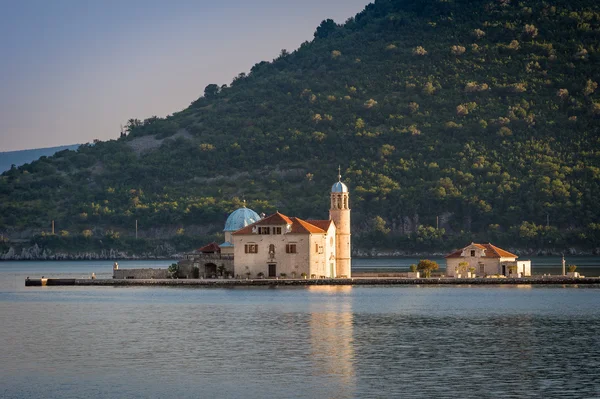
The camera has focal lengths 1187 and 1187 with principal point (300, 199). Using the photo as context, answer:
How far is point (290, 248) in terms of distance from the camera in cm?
10875

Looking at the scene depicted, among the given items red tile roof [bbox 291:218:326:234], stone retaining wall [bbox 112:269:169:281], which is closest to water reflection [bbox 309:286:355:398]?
red tile roof [bbox 291:218:326:234]

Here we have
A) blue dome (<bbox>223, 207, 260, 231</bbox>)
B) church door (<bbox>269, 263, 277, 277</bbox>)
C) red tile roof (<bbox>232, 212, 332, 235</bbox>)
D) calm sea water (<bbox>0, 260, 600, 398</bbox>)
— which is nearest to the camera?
calm sea water (<bbox>0, 260, 600, 398</bbox>)

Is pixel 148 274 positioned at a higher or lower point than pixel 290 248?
lower

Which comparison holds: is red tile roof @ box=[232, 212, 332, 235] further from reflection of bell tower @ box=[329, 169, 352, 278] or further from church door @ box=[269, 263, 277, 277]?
church door @ box=[269, 263, 277, 277]

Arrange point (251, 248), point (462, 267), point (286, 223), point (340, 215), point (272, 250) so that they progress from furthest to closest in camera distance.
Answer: point (462, 267) → point (340, 215) → point (251, 248) → point (272, 250) → point (286, 223)

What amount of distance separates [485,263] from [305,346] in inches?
2182

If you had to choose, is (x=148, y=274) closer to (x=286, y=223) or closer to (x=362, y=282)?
(x=286, y=223)

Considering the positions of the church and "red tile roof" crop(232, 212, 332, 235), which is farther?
the church

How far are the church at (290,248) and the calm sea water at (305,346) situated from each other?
7.58 metres

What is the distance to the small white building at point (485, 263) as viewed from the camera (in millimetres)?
114125

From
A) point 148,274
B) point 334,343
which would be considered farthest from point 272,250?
point 334,343

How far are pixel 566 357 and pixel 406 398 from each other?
550 inches

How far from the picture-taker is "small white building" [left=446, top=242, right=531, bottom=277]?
11412cm

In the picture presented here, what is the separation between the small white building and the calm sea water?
1212 cm
